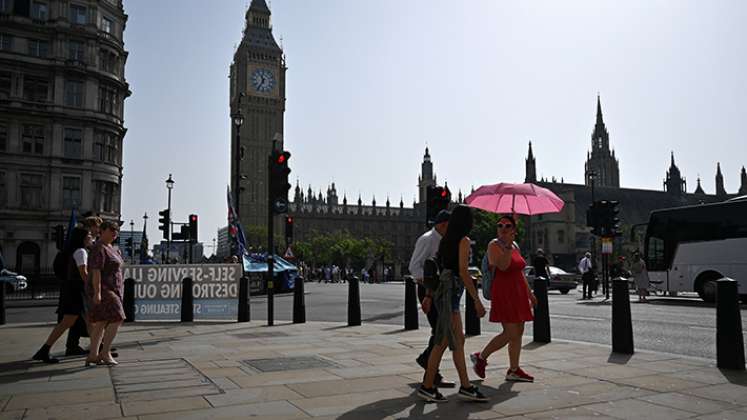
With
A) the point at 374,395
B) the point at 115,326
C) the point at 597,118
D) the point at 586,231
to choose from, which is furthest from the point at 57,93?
the point at 597,118

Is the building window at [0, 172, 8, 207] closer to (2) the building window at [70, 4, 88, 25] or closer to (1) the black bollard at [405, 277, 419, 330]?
(2) the building window at [70, 4, 88, 25]

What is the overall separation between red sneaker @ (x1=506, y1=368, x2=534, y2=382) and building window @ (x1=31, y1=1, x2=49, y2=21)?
42.5 m

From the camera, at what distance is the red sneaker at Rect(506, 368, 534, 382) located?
20.1 ft

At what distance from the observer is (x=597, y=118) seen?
445 feet

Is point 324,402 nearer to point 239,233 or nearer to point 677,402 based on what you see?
point 677,402

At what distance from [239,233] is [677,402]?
69.2 ft

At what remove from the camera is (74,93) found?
131ft

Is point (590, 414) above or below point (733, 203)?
below

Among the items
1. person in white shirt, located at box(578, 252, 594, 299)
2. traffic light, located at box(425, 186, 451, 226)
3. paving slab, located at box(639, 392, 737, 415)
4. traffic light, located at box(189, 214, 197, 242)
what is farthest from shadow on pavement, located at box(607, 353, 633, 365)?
traffic light, located at box(189, 214, 197, 242)

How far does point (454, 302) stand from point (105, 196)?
1625 inches

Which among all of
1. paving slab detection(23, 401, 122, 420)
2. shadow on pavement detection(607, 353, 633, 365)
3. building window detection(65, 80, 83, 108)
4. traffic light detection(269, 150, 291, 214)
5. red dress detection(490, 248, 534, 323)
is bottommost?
shadow on pavement detection(607, 353, 633, 365)

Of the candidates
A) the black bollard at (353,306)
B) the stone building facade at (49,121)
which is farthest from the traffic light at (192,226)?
the black bollard at (353,306)

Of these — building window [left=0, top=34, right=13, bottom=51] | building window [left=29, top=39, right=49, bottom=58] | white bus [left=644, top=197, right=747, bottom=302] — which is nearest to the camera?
white bus [left=644, top=197, right=747, bottom=302]

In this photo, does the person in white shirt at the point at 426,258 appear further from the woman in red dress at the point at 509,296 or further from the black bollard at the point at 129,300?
the black bollard at the point at 129,300
